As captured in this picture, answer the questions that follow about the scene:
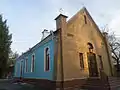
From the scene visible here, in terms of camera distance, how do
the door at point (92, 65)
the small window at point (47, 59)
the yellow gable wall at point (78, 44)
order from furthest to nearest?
1. the door at point (92, 65)
2. the small window at point (47, 59)
3. the yellow gable wall at point (78, 44)

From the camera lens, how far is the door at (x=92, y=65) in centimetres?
1380

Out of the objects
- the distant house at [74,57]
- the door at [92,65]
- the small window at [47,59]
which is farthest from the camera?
the door at [92,65]

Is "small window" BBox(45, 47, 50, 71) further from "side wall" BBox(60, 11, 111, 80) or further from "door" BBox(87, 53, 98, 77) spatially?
"door" BBox(87, 53, 98, 77)

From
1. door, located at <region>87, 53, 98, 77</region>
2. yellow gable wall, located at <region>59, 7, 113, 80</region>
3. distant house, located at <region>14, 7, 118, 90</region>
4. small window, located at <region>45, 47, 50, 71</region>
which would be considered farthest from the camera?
door, located at <region>87, 53, 98, 77</region>

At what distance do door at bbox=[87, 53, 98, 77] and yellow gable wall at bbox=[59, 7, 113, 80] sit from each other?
0.53m

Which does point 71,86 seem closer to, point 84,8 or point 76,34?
point 76,34

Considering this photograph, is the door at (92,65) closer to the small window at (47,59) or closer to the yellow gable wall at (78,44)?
the yellow gable wall at (78,44)

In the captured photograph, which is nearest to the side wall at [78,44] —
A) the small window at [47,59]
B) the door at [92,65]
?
the door at [92,65]

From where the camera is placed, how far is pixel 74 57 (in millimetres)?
12352

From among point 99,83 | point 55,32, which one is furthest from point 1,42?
point 99,83

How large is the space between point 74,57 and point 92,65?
9.83 feet

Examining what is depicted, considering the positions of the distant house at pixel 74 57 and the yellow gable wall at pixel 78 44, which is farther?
the yellow gable wall at pixel 78 44

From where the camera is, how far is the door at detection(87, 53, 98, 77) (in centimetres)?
1380

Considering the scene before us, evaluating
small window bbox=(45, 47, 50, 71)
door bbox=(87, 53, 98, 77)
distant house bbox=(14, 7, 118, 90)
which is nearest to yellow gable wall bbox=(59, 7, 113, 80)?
distant house bbox=(14, 7, 118, 90)
